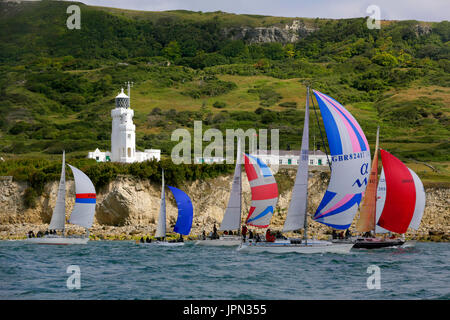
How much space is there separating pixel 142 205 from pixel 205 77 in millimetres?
84050

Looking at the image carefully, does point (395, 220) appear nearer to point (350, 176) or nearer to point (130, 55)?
point (350, 176)

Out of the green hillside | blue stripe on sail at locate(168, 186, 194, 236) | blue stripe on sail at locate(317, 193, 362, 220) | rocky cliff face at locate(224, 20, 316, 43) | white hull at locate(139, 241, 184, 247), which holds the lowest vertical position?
white hull at locate(139, 241, 184, 247)

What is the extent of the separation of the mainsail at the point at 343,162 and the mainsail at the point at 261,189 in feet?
20.2

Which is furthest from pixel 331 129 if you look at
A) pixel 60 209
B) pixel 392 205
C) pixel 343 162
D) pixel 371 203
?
pixel 60 209

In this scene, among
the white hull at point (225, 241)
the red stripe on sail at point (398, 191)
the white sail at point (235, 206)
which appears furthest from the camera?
the white hull at point (225, 241)

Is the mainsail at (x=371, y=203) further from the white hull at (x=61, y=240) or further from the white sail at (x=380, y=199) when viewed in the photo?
the white hull at (x=61, y=240)

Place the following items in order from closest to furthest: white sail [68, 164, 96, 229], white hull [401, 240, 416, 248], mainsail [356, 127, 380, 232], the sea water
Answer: the sea water, mainsail [356, 127, 380, 232], white hull [401, 240, 416, 248], white sail [68, 164, 96, 229]

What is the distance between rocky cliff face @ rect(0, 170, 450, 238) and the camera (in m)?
54.3

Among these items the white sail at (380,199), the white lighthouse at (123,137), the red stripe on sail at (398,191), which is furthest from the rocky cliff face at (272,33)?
the red stripe on sail at (398,191)

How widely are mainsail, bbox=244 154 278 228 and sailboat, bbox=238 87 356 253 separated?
A: 2.61m

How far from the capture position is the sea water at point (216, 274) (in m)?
25.2

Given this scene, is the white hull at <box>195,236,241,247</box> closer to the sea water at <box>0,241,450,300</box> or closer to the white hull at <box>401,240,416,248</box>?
the sea water at <box>0,241,450,300</box>

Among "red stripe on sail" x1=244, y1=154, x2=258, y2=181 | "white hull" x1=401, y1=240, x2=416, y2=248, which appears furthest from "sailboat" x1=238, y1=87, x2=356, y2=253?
"white hull" x1=401, y1=240, x2=416, y2=248

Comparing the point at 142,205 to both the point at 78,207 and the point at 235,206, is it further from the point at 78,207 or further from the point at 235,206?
the point at 235,206
